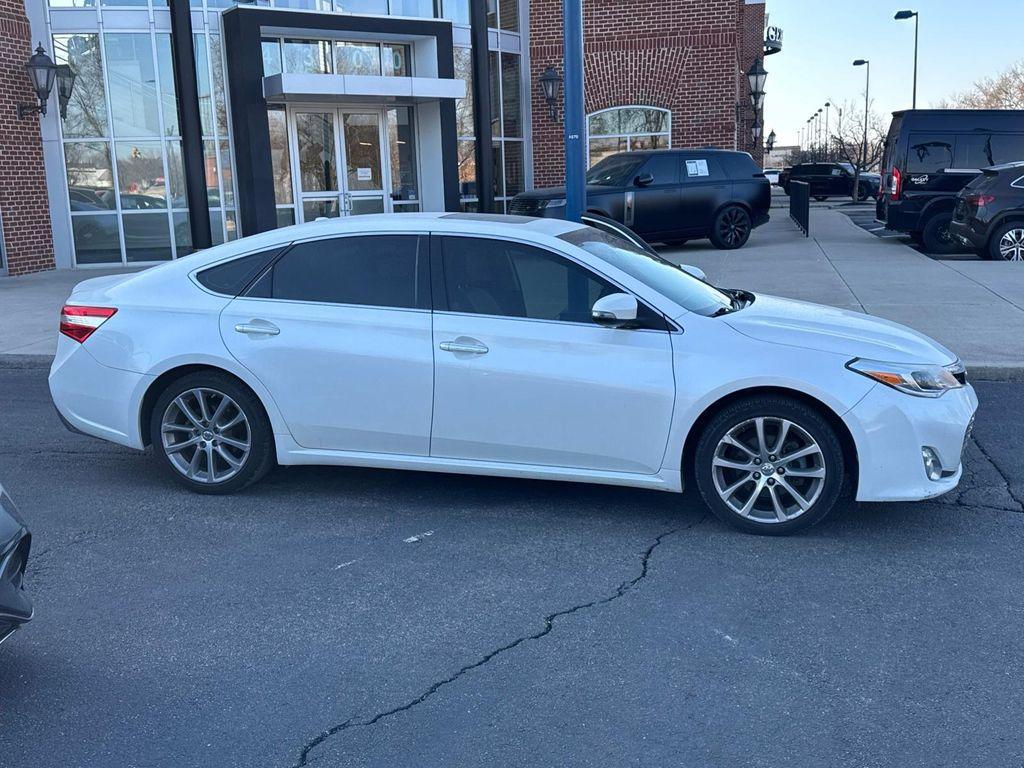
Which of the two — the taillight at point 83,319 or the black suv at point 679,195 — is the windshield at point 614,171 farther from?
the taillight at point 83,319

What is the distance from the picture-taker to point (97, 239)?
18.0 m

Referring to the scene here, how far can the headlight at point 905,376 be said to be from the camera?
4.87 m

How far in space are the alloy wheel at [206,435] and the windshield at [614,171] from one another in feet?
43.7

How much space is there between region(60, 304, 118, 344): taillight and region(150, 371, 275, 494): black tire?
54 centimetres

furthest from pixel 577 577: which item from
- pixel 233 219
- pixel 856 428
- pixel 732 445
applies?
pixel 233 219

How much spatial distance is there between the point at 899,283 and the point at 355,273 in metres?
9.86

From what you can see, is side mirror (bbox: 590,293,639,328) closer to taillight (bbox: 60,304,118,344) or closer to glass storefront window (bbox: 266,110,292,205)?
taillight (bbox: 60,304,118,344)

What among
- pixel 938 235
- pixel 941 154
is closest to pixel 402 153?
pixel 941 154

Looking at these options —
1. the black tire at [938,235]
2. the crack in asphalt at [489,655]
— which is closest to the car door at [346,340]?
the crack in asphalt at [489,655]

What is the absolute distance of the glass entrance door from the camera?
19.0 meters

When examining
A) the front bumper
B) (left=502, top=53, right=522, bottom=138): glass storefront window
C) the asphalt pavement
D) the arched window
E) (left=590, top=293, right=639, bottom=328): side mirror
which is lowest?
the asphalt pavement

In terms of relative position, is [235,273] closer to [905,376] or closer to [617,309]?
[617,309]

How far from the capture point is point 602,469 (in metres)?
5.16

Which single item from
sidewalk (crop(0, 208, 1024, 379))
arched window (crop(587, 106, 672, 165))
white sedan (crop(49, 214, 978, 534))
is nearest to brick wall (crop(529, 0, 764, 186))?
arched window (crop(587, 106, 672, 165))
